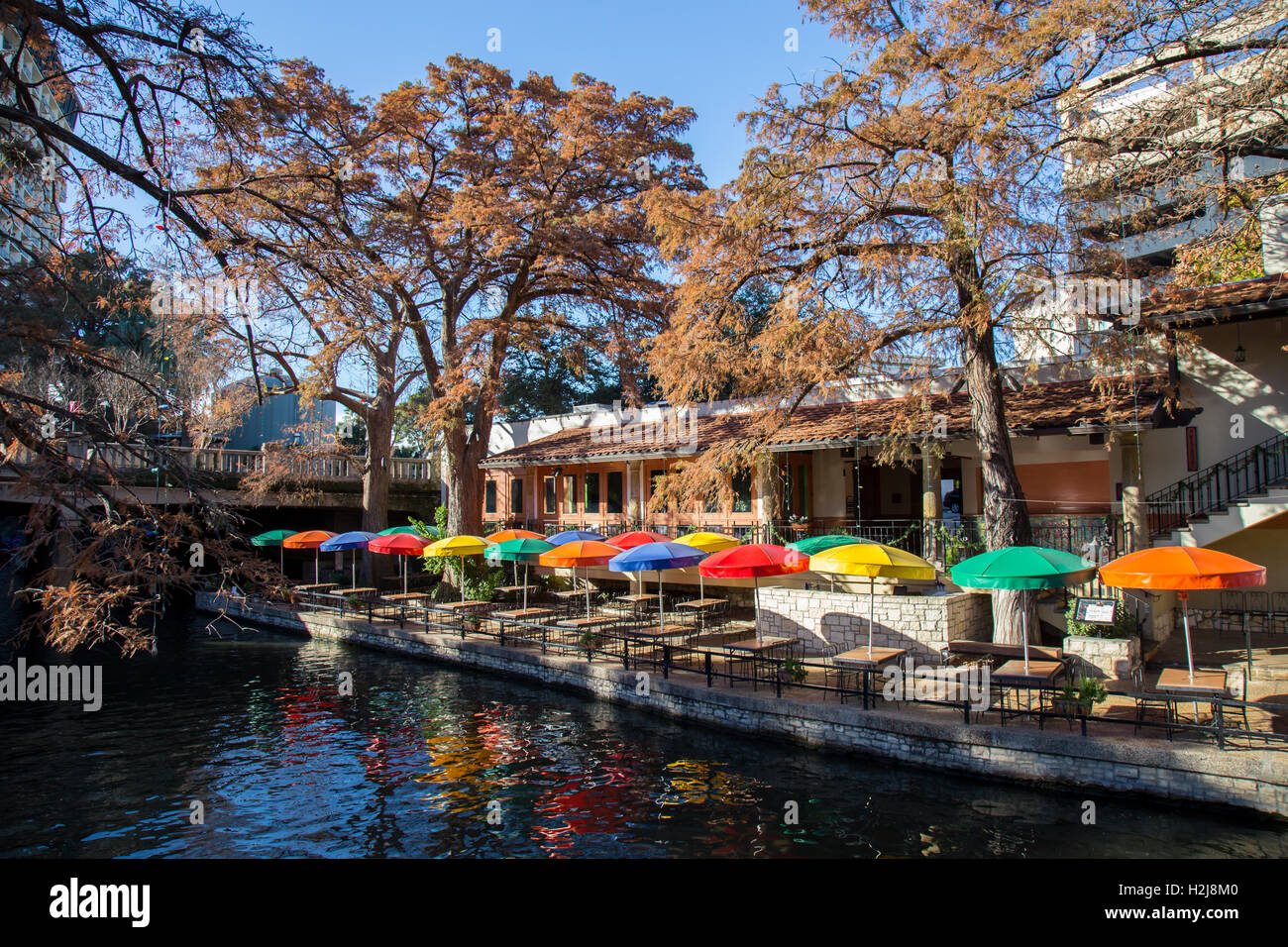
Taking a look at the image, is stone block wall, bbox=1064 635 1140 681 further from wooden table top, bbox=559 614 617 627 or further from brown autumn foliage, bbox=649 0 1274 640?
wooden table top, bbox=559 614 617 627

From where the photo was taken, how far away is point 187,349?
2847 cm

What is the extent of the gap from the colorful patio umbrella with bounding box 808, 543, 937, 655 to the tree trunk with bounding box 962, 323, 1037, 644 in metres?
2.00

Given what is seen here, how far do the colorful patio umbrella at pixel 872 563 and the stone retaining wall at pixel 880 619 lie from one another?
1.65 meters

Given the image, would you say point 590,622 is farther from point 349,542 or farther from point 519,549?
point 349,542

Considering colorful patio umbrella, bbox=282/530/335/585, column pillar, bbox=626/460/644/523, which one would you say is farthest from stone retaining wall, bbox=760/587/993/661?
colorful patio umbrella, bbox=282/530/335/585

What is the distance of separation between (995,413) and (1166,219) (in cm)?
525

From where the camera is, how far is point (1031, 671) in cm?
1152

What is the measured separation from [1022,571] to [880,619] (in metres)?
4.48

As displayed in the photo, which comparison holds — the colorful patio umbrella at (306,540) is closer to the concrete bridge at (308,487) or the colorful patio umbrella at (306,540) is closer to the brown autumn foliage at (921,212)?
the concrete bridge at (308,487)

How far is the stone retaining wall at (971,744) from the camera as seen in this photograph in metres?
9.17

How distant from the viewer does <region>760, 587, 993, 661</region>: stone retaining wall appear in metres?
15.0

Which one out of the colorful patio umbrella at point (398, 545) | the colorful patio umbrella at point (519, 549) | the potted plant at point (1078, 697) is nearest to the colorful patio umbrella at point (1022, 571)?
the potted plant at point (1078, 697)

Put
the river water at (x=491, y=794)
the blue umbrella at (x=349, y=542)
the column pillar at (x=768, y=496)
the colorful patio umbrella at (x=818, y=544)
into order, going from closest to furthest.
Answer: the river water at (x=491, y=794), the colorful patio umbrella at (x=818, y=544), the column pillar at (x=768, y=496), the blue umbrella at (x=349, y=542)
